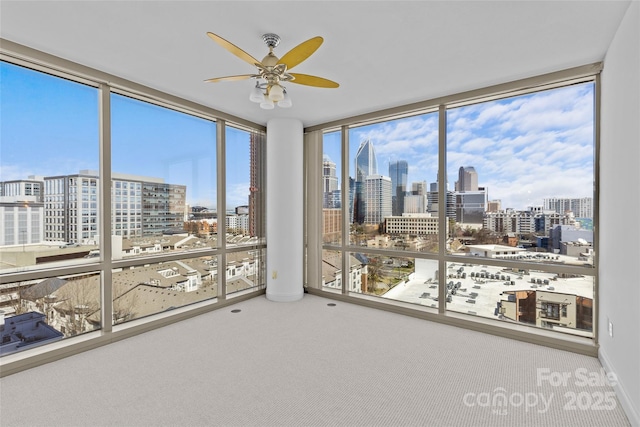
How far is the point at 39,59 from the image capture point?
2.54m

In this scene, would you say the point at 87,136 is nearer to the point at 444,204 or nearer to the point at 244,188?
the point at 244,188

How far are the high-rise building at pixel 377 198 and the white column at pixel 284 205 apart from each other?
1.04m

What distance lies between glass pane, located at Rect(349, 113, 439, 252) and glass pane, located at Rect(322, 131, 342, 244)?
0.19 m

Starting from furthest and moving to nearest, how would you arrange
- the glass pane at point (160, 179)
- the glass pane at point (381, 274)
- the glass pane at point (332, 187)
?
1. the glass pane at point (332, 187)
2. the glass pane at point (381, 274)
3. the glass pane at point (160, 179)

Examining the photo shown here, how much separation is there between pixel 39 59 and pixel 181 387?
297 centimetres

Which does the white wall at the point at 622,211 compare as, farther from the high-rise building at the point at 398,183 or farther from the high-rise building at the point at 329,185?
the high-rise building at the point at 329,185

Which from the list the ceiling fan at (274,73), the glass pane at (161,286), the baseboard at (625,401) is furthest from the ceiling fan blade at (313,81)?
the baseboard at (625,401)

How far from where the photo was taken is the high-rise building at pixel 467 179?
3475 millimetres

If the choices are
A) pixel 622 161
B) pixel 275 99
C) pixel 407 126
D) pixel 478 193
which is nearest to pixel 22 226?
pixel 275 99

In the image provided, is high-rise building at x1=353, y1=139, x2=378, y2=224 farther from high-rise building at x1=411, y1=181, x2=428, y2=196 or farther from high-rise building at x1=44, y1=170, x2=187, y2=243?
high-rise building at x1=44, y1=170, x2=187, y2=243

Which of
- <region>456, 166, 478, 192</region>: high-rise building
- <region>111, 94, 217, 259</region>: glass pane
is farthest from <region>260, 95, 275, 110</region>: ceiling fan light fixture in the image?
<region>456, 166, 478, 192</region>: high-rise building

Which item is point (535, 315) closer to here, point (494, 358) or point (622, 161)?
point (494, 358)

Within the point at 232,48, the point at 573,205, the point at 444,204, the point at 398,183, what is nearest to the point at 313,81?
the point at 232,48

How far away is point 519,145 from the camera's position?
3.19 meters
